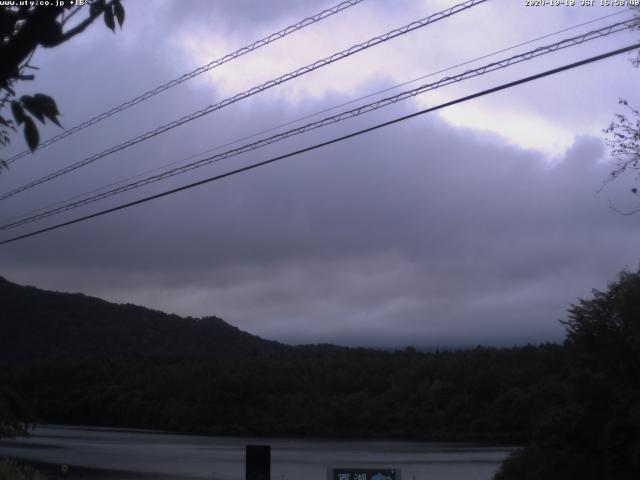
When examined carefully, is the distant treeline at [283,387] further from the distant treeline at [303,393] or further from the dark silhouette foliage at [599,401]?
the dark silhouette foliage at [599,401]

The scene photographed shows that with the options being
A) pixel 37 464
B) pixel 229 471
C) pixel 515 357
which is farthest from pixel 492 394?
pixel 37 464

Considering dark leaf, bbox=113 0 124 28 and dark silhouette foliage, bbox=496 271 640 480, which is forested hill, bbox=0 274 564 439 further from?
dark leaf, bbox=113 0 124 28

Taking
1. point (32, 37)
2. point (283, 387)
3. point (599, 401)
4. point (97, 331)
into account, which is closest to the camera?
point (32, 37)

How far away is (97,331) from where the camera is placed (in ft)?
245

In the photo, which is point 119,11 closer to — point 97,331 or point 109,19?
point 109,19

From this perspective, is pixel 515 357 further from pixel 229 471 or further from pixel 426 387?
pixel 229 471

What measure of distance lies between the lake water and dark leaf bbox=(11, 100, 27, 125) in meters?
15.9

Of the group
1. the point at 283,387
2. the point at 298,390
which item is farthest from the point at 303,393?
the point at 283,387

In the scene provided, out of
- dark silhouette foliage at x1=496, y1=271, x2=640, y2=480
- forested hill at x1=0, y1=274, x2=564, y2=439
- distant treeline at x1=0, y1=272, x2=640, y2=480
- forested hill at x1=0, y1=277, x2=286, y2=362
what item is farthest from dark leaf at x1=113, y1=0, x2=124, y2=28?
forested hill at x1=0, y1=277, x2=286, y2=362

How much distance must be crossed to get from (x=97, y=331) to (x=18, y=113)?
73578 mm

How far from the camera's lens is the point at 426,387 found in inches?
1848

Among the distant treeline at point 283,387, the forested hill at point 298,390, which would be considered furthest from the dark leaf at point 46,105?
the forested hill at point 298,390

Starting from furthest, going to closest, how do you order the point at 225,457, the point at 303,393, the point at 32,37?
1. the point at 303,393
2. the point at 225,457
3. the point at 32,37

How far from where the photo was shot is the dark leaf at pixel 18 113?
13.7 ft
